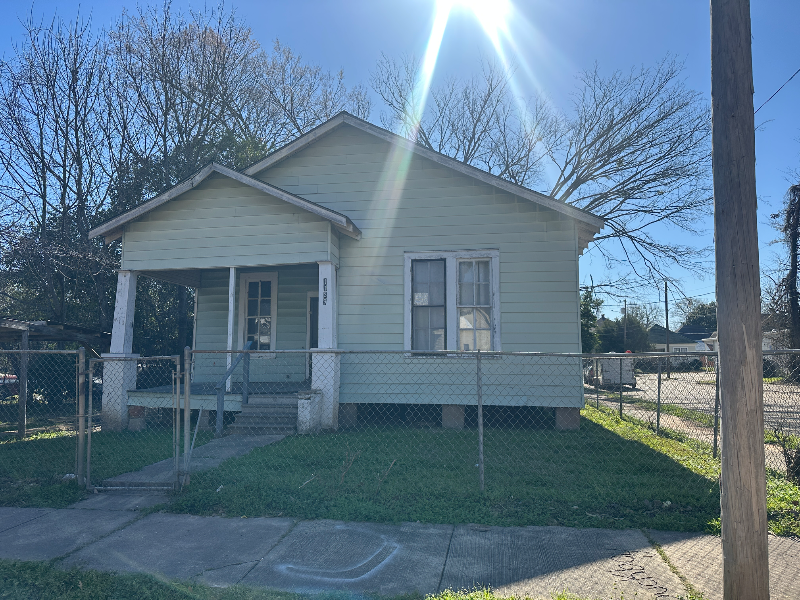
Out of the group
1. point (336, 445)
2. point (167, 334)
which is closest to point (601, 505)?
point (336, 445)

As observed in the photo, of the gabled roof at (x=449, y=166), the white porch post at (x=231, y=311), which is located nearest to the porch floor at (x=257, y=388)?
the white porch post at (x=231, y=311)

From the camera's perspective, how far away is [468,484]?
5.88m

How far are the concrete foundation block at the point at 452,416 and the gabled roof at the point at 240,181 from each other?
3615mm

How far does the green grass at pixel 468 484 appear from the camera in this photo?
508cm

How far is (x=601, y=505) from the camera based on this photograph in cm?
524

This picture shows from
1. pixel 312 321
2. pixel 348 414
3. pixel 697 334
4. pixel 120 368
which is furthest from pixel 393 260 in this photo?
pixel 697 334

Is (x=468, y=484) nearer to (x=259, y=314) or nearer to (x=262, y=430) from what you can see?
(x=262, y=430)

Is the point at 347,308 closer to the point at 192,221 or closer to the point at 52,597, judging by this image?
the point at 192,221

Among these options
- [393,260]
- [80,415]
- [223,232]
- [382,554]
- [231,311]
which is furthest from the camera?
[393,260]

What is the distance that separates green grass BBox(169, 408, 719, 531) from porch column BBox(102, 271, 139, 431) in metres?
3.89

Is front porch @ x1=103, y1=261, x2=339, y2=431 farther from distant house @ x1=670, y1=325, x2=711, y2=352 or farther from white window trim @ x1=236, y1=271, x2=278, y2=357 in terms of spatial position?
distant house @ x1=670, y1=325, x2=711, y2=352

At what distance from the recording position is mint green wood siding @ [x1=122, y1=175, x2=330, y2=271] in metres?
9.83

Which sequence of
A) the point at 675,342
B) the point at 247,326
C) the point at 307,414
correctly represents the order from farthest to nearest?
the point at 675,342, the point at 247,326, the point at 307,414

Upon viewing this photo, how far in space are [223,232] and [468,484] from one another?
6.72m
